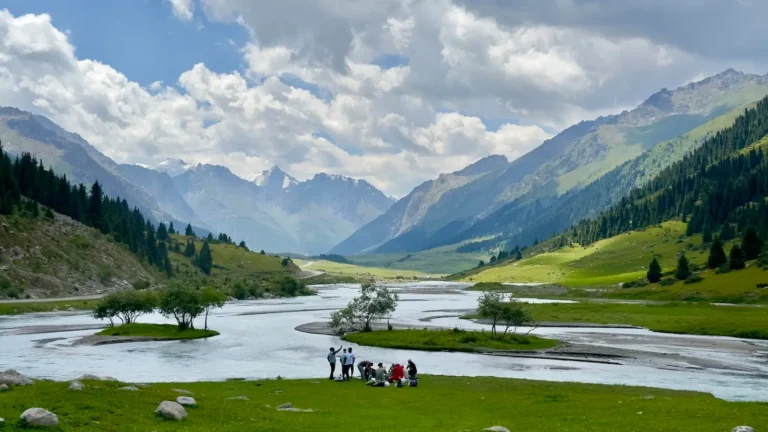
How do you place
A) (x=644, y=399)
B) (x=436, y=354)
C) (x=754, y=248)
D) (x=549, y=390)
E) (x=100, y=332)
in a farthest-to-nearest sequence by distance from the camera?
(x=754, y=248), (x=100, y=332), (x=436, y=354), (x=549, y=390), (x=644, y=399)

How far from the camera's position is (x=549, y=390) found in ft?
170

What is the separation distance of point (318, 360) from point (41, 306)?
99.3 m

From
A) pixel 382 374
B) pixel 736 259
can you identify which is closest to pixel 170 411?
pixel 382 374

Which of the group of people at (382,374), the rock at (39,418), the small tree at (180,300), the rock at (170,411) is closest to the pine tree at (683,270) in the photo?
the small tree at (180,300)

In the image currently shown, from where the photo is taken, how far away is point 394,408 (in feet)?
142

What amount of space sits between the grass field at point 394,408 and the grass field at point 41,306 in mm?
106301

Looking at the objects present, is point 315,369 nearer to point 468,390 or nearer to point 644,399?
point 468,390

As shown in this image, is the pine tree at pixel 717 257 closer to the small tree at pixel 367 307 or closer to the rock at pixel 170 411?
the small tree at pixel 367 307

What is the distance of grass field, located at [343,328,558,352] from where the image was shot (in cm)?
9100

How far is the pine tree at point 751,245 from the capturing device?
165500mm

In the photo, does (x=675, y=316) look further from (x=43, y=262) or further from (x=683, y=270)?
(x=43, y=262)

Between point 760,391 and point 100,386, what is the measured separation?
5192cm

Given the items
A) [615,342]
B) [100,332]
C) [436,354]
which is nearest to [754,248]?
[615,342]

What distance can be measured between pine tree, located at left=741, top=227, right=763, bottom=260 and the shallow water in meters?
70.5
